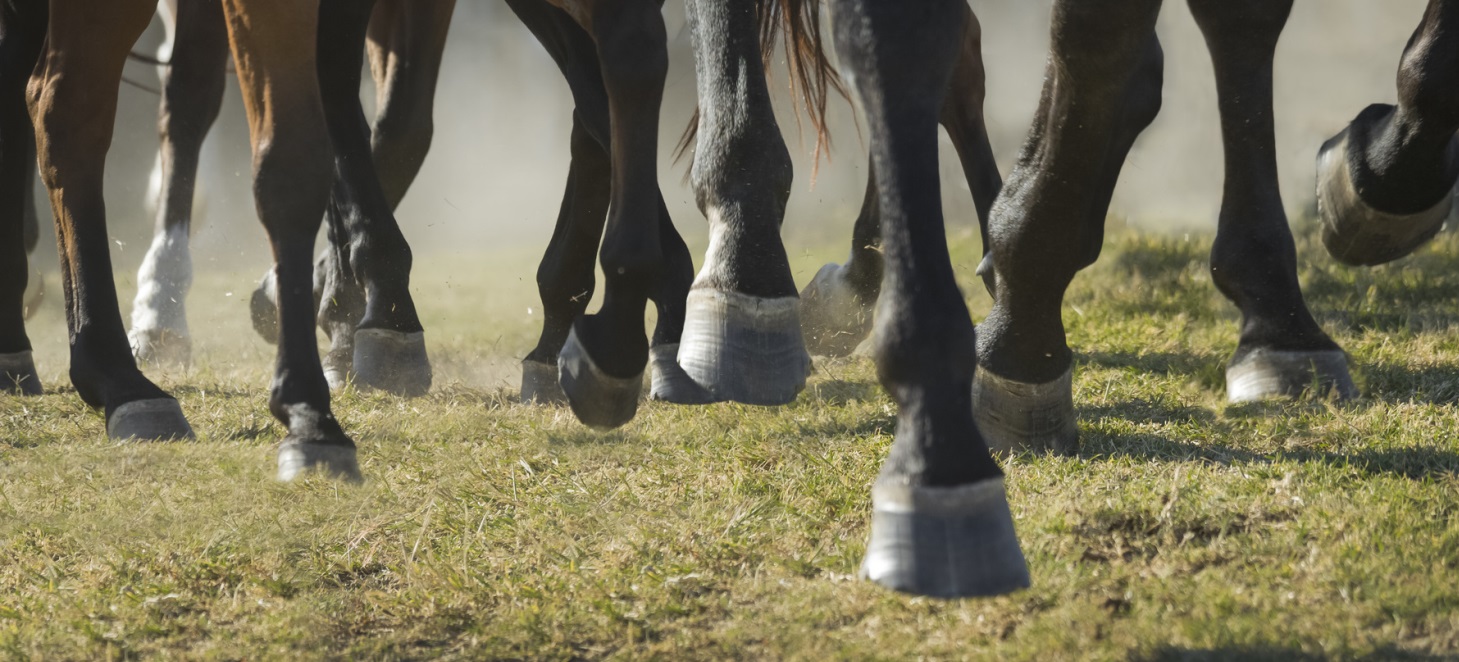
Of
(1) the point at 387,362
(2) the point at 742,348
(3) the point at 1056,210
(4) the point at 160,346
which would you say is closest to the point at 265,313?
(4) the point at 160,346

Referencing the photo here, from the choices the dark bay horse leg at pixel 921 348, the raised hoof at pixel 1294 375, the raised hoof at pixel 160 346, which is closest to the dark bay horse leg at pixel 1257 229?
the raised hoof at pixel 1294 375

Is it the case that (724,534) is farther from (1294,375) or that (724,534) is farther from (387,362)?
(387,362)

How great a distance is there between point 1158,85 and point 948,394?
1.52m

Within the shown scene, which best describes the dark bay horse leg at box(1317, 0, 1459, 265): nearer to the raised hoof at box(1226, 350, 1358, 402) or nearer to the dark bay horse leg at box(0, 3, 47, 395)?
the raised hoof at box(1226, 350, 1358, 402)

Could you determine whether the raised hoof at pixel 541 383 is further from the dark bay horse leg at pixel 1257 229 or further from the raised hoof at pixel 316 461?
the dark bay horse leg at pixel 1257 229

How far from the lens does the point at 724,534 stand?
2.32 meters

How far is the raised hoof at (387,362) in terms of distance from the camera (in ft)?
13.6

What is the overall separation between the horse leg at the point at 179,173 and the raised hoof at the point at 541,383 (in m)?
1.97

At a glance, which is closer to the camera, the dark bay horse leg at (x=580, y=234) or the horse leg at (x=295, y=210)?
the horse leg at (x=295, y=210)

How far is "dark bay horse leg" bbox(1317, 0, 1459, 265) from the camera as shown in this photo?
9.29 ft

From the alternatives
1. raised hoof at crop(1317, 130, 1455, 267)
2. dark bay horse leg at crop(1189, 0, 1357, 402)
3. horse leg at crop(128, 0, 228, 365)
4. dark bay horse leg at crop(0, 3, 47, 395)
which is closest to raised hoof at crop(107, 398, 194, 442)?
dark bay horse leg at crop(0, 3, 47, 395)

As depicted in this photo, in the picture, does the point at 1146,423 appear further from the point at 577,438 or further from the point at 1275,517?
the point at 577,438

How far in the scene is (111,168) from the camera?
40.0ft

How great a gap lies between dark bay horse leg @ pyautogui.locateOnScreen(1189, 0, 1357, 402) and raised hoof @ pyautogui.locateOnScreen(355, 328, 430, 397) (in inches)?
93.2
